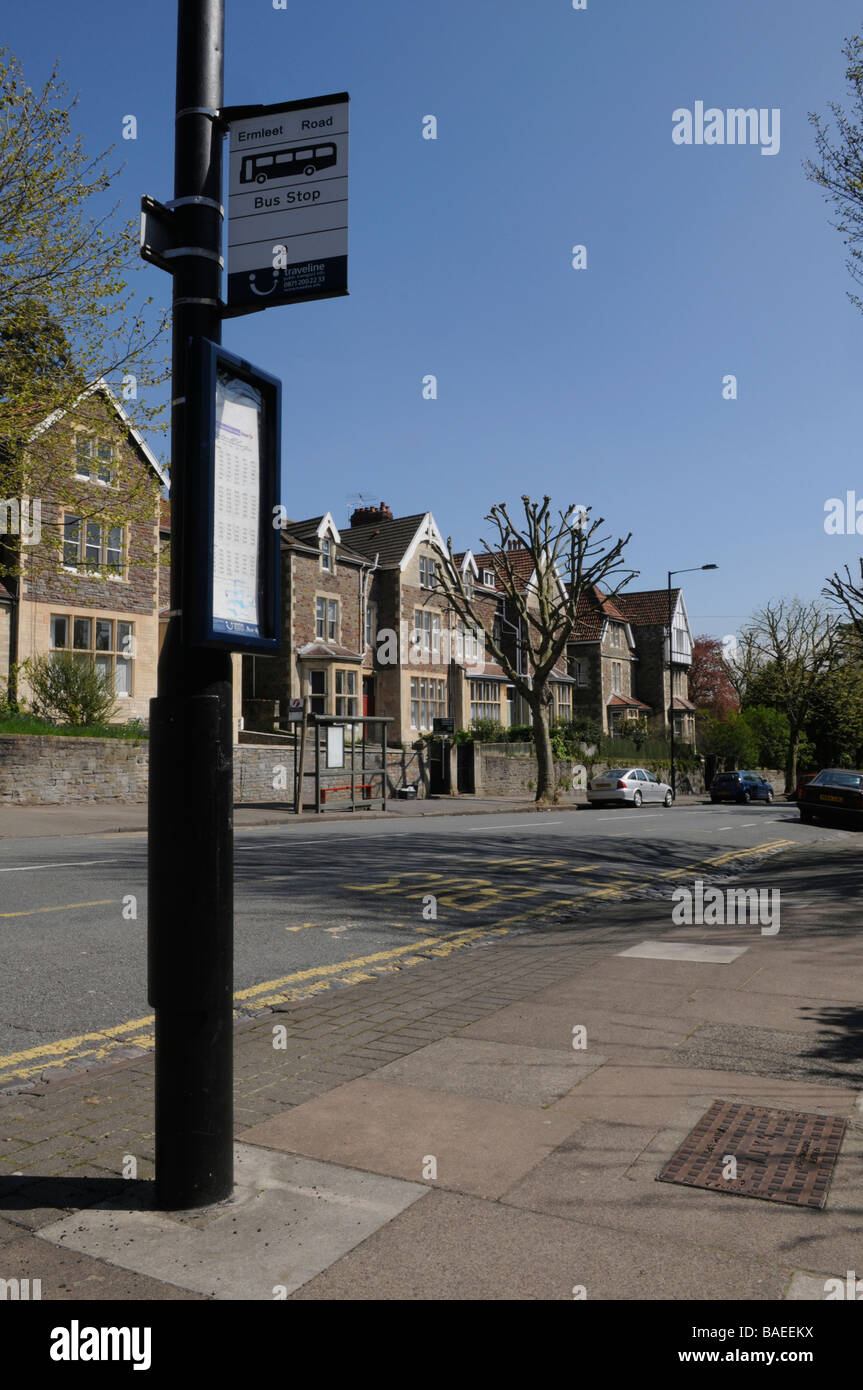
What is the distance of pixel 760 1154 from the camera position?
3.94m

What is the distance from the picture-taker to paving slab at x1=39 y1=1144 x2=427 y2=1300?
9.77 feet

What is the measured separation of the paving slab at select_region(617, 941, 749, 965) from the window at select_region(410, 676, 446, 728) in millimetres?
38587

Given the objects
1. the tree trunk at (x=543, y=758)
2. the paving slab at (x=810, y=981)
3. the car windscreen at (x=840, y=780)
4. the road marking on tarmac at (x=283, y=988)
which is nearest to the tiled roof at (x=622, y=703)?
the tree trunk at (x=543, y=758)

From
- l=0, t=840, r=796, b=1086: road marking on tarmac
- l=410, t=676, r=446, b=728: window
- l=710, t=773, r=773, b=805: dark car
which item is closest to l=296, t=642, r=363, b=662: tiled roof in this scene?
l=410, t=676, r=446, b=728: window

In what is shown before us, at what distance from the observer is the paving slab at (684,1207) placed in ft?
10.4

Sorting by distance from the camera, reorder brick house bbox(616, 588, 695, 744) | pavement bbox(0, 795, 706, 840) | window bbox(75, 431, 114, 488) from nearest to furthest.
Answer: pavement bbox(0, 795, 706, 840), window bbox(75, 431, 114, 488), brick house bbox(616, 588, 695, 744)

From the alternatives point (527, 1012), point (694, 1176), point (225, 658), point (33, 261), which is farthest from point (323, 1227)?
point (33, 261)

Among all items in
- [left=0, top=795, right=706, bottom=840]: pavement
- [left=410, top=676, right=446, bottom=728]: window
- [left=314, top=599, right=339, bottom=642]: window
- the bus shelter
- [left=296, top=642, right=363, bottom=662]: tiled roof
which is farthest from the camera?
[left=410, top=676, right=446, bottom=728]: window

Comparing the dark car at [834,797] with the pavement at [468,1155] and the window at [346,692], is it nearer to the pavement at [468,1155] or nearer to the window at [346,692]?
the window at [346,692]

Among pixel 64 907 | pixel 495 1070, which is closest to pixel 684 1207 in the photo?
pixel 495 1070

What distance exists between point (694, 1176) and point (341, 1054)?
2105mm

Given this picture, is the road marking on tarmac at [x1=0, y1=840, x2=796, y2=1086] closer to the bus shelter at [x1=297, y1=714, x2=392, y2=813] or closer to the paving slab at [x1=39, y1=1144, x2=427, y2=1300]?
the paving slab at [x1=39, y1=1144, x2=427, y2=1300]

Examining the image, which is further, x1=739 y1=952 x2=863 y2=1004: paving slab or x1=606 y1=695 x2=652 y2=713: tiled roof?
x1=606 y1=695 x2=652 y2=713: tiled roof
